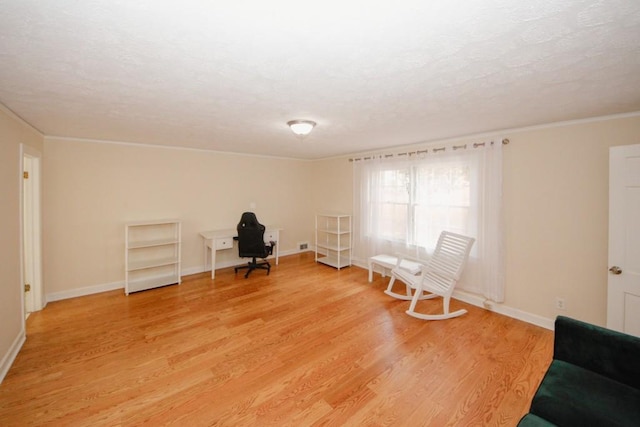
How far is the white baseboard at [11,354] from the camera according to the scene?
2.16m

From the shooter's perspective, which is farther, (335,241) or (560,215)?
(335,241)

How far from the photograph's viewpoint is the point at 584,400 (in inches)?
55.1

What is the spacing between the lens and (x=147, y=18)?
1172 millimetres

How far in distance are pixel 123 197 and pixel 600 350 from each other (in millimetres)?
5568

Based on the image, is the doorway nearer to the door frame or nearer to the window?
the door frame

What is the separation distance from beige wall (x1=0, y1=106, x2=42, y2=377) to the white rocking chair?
4.00 m

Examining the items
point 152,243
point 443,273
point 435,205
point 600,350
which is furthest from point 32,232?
point 600,350

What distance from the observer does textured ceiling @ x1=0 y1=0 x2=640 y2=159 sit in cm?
114

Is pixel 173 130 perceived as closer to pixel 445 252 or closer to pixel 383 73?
pixel 383 73

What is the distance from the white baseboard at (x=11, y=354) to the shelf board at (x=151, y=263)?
1414mm

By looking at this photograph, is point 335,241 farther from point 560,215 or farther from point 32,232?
point 32,232

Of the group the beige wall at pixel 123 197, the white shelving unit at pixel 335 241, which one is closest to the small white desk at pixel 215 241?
the beige wall at pixel 123 197

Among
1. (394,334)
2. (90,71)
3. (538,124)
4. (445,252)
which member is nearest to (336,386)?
(394,334)

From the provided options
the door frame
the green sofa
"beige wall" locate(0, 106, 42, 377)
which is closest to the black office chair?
the door frame
